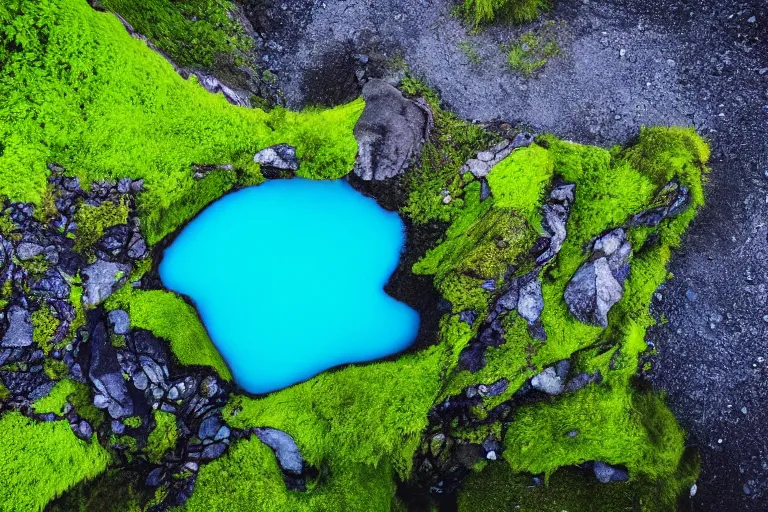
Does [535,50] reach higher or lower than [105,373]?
higher

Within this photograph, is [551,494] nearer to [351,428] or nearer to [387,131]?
[351,428]

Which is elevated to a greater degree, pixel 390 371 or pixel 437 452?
pixel 390 371

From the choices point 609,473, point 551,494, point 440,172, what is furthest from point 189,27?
point 609,473

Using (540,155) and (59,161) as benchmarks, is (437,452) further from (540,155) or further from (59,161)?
(59,161)

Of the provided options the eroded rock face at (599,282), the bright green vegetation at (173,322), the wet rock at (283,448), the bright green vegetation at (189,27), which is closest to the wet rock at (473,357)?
the eroded rock face at (599,282)

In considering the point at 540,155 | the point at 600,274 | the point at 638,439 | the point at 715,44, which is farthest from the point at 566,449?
the point at 715,44

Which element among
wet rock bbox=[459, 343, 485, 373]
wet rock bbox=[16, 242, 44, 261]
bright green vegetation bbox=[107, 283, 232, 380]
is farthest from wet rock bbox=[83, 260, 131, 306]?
wet rock bbox=[459, 343, 485, 373]

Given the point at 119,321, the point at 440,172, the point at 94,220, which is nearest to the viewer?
the point at 94,220
